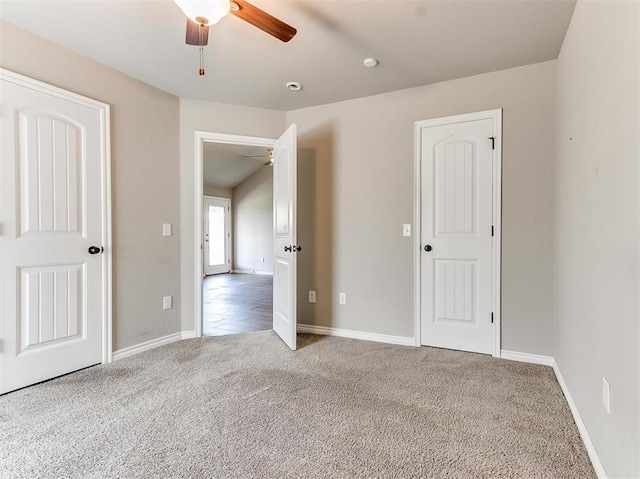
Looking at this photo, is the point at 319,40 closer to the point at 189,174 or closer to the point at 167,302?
the point at 189,174

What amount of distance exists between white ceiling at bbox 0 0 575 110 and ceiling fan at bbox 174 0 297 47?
28 centimetres

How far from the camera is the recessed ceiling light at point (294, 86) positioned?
116 inches

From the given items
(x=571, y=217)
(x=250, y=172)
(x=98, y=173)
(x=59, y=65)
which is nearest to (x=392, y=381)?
(x=571, y=217)

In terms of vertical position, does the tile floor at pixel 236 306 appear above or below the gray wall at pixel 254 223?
below

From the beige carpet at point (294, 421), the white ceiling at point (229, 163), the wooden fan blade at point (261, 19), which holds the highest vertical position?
the white ceiling at point (229, 163)

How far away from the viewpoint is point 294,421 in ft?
5.94

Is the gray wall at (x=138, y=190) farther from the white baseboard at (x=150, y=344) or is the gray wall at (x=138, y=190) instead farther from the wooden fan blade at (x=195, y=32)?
the wooden fan blade at (x=195, y=32)

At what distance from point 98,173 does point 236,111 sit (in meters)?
1.43

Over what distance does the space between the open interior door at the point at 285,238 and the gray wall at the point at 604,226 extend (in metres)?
1.97

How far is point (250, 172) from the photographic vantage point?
884 cm

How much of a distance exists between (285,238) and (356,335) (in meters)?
1.20

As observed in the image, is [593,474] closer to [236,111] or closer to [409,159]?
[409,159]

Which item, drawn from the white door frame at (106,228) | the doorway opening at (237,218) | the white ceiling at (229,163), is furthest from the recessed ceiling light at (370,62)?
the doorway opening at (237,218)

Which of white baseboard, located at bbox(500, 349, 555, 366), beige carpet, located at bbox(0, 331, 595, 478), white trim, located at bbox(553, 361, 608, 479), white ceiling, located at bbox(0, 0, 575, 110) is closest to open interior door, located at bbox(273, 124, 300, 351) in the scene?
beige carpet, located at bbox(0, 331, 595, 478)
